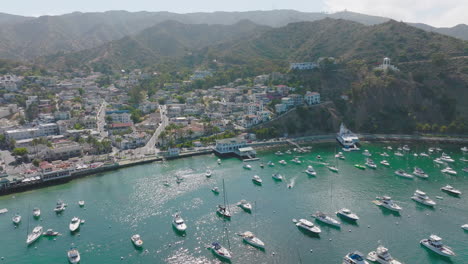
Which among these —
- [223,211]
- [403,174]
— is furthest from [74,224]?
[403,174]

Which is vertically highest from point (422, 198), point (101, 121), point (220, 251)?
point (101, 121)

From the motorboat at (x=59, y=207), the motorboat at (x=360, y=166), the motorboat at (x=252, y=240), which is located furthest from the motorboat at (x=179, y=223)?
the motorboat at (x=360, y=166)

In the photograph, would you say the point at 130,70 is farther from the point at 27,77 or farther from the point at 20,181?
the point at 20,181

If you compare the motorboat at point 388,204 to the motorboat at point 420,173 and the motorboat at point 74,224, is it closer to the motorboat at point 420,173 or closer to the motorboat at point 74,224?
the motorboat at point 420,173

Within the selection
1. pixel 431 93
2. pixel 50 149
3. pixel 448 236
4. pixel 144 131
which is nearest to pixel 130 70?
pixel 144 131

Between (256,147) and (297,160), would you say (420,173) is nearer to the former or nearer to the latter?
(297,160)

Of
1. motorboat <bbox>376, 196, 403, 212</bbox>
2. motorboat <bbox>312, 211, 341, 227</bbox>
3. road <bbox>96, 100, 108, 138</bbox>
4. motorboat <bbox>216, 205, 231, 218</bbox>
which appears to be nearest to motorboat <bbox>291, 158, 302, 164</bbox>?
motorboat <bbox>376, 196, 403, 212</bbox>
